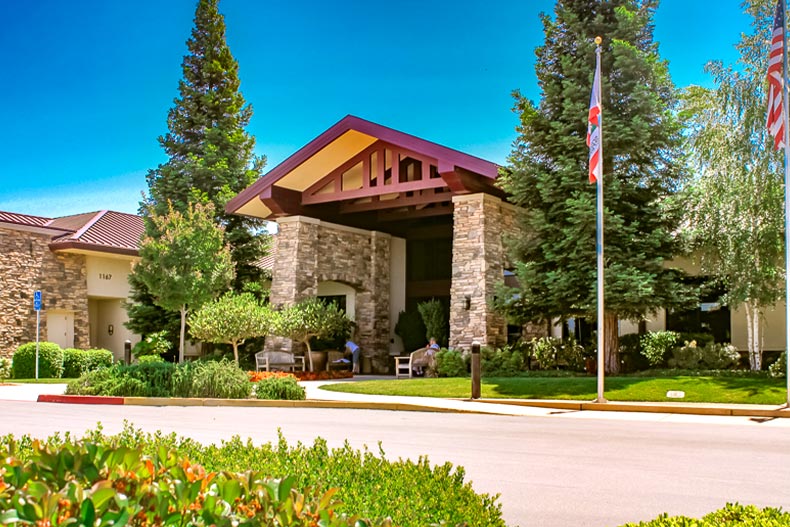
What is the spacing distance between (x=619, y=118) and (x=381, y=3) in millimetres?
8026

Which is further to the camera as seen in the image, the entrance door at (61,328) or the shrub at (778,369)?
the entrance door at (61,328)

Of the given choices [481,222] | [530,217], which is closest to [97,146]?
[481,222]

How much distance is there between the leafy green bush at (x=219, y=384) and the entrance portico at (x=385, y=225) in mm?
7704

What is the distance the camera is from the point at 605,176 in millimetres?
22266

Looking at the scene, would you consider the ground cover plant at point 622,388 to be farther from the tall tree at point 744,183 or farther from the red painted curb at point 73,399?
the red painted curb at point 73,399

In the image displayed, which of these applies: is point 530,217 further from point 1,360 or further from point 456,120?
point 1,360

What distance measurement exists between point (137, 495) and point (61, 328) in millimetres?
34410

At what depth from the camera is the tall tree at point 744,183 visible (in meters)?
21.1

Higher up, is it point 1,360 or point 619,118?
point 619,118

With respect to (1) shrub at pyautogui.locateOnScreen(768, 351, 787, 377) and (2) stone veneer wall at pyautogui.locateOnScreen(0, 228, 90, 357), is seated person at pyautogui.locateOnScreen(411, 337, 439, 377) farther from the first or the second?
(2) stone veneer wall at pyautogui.locateOnScreen(0, 228, 90, 357)

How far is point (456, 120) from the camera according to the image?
30.2 m

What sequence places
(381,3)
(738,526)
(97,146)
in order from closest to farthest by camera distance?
(738,526) → (381,3) → (97,146)

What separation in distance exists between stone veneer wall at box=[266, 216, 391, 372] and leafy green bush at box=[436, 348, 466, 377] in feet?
19.9

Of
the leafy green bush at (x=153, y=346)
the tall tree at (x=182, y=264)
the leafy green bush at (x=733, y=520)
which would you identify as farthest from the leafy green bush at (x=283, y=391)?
the leafy green bush at (x=733, y=520)
